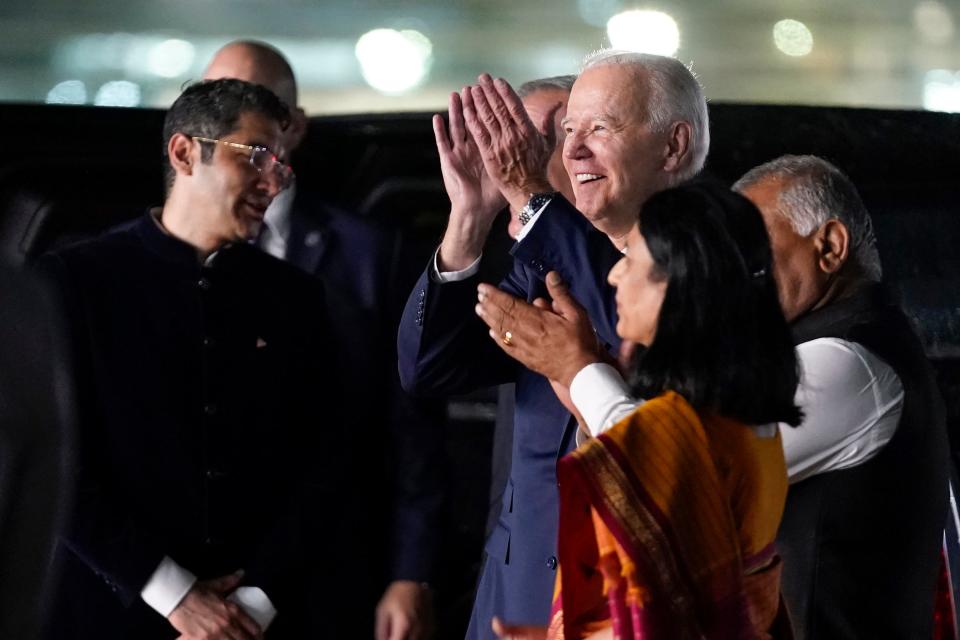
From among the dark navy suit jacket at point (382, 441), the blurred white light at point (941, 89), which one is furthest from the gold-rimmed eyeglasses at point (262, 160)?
the blurred white light at point (941, 89)

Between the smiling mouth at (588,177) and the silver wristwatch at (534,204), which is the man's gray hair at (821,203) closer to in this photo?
the smiling mouth at (588,177)

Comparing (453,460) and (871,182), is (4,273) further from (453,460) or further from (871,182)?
(871,182)

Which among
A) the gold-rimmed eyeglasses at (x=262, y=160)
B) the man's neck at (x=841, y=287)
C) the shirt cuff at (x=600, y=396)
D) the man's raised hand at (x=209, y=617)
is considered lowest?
the man's raised hand at (x=209, y=617)

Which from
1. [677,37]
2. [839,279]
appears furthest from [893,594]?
[677,37]

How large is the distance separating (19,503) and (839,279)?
152cm

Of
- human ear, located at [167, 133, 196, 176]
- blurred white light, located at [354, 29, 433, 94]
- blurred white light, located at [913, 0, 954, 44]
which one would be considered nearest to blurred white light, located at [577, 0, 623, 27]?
blurred white light, located at [354, 29, 433, 94]

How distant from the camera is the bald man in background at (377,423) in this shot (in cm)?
294

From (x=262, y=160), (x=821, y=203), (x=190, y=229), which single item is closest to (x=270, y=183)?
(x=262, y=160)

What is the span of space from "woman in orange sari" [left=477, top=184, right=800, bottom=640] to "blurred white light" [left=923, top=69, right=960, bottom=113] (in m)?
2.61

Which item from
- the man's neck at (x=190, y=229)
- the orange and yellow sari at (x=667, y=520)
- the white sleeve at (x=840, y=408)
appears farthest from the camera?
the man's neck at (x=190, y=229)

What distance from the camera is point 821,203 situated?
244cm

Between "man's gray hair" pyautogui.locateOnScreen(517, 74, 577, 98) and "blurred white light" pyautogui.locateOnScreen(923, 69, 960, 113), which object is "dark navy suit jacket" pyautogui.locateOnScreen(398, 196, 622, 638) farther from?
"blurred white light" pyautogui.locateOnScreen(923, 69, 960, 113)

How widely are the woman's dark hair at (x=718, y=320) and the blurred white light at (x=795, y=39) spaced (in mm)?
2587

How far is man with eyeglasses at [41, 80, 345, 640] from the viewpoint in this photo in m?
2.61
